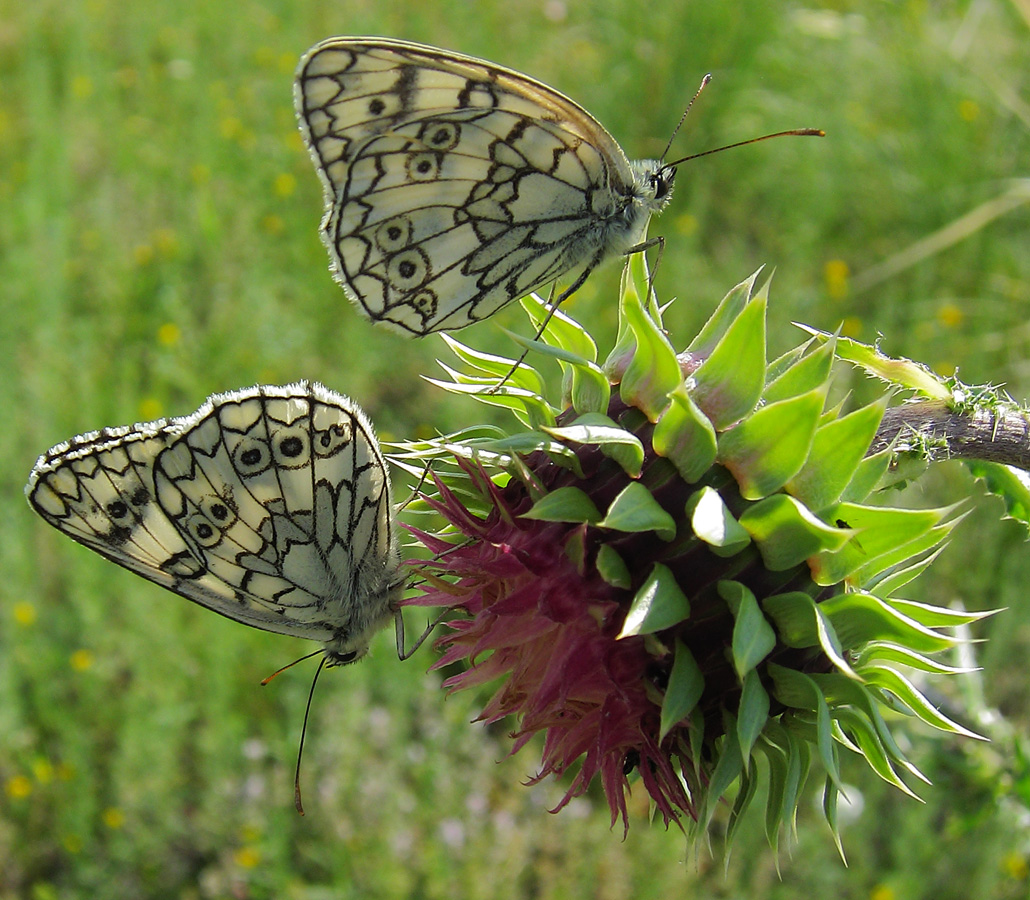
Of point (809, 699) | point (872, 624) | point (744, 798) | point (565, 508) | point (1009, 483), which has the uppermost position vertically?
point (565, 508)

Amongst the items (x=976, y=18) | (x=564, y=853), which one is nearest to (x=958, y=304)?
(x=976, y=18)

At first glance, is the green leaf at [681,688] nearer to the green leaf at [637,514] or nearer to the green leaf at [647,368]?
the green leaf at [637,514]

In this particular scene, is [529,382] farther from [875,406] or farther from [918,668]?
[918,668]

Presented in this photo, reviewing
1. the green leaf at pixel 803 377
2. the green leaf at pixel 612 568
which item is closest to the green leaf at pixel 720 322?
the green leaf at pixel 803 377

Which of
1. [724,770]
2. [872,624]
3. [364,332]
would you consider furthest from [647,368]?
[364,332]

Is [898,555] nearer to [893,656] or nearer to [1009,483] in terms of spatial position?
[893,656]

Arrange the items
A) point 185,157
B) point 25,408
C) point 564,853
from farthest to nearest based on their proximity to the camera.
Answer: point 185,157
point 25,408
point 564,853
